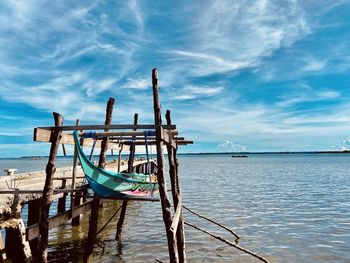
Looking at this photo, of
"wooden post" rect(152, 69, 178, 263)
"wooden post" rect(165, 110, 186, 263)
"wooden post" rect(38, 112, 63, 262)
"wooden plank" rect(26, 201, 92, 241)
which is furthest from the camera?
"wooden post" rect(165, 110, 186, 263)

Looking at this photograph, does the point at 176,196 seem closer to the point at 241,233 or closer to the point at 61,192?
the point at 61,192

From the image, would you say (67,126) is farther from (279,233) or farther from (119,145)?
(279,233)

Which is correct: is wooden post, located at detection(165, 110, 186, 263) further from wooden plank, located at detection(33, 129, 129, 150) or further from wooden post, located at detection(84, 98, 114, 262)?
wooden plank, located at detection(33, 129, 129, 150)

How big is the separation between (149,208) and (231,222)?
587 cm

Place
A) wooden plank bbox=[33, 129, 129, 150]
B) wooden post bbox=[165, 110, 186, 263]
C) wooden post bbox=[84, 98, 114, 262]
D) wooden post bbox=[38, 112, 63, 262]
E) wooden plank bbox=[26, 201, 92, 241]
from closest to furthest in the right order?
1. wooden plank bbox=[33, 129, 129, 150]
2. wooden post bbox=[38, 112, 63, 262]
3. wooden plank bbox=[26, 201, 92, 241]
4. wooden post bbox=[165, 110, 186, 263]
5. wooden post bbox=[84, 98, 114, 262]

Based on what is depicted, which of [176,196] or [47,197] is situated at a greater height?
[47,197]

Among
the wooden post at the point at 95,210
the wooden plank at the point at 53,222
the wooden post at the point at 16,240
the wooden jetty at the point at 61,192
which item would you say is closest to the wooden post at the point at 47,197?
the wooden jetty at the point at 61,192

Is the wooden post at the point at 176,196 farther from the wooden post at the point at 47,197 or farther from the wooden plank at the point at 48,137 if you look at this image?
the wooden post at the point at 47,197

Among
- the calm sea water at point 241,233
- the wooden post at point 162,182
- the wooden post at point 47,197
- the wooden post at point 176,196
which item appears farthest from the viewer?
the calm sea water at point 241,233

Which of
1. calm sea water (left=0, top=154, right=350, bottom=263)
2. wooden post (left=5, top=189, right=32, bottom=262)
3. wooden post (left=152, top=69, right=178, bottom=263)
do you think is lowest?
calm sea water (left=0, top=154, right=350, bottom=263)

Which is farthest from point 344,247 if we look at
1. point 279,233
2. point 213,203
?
point 213,203

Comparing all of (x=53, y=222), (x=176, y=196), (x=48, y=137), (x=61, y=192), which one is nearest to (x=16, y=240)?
(x=53, y=222)

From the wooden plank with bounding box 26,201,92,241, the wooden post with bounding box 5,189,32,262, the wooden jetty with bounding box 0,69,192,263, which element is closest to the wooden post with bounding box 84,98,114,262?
the wooden jetty with bounding box 0,69,192,263

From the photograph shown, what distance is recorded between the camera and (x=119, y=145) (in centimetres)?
1106
